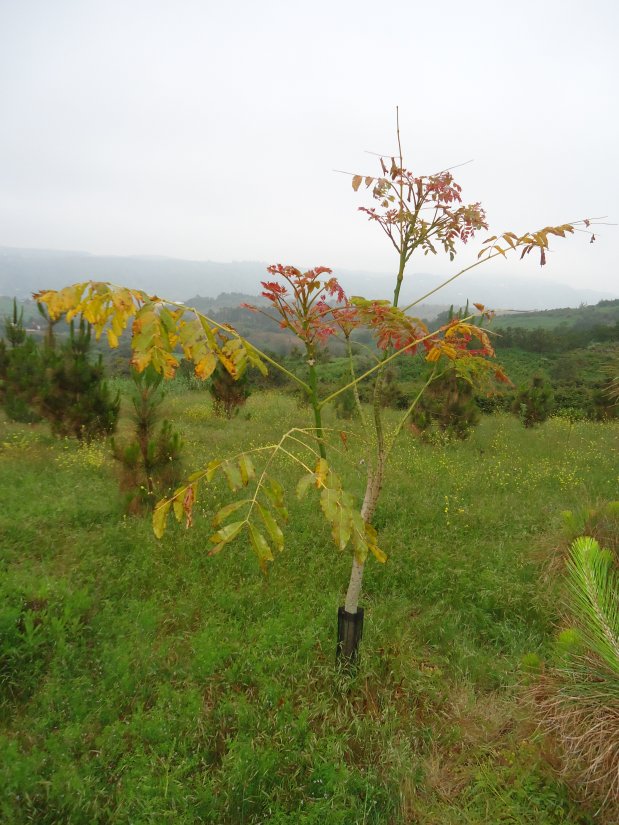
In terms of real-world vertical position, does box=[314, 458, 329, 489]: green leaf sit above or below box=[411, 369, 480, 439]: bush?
above

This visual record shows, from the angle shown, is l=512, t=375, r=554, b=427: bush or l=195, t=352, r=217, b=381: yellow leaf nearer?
l=195, t=352, r=217, b=381: yellow leaf

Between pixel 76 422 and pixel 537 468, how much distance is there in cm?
867

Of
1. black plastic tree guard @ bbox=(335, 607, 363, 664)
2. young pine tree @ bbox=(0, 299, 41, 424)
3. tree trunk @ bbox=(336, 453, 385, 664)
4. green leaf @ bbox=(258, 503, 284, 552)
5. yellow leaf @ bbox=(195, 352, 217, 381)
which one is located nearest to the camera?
yellow leaf @ bbox=(195, 352, 217, 381)

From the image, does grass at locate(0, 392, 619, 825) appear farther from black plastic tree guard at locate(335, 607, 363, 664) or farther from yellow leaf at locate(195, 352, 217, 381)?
yellow leaf at locate(195, 352, 217, 381)

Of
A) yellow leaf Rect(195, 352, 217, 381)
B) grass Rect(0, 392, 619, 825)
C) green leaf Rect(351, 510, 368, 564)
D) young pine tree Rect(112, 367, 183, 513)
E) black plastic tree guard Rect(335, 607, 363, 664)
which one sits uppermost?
yellow leaf Rect(195, 352, 217, 381)

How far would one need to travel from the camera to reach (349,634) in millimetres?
2992

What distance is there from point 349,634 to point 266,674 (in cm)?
68

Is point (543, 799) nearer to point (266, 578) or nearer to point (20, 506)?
point (266, 578)

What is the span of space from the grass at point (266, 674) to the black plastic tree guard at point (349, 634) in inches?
5.1

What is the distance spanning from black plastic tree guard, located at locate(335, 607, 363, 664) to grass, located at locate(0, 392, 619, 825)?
0.13 meters

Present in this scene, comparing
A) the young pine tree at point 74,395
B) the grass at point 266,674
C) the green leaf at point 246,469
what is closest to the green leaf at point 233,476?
A: the green leaf at point 246,469

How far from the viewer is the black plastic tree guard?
2957 mm

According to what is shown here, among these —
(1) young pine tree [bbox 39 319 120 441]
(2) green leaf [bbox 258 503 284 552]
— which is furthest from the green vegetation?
(1) young pine tree [bbox 39 319 120 441]

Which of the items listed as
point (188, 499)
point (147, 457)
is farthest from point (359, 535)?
point (147, 457)
